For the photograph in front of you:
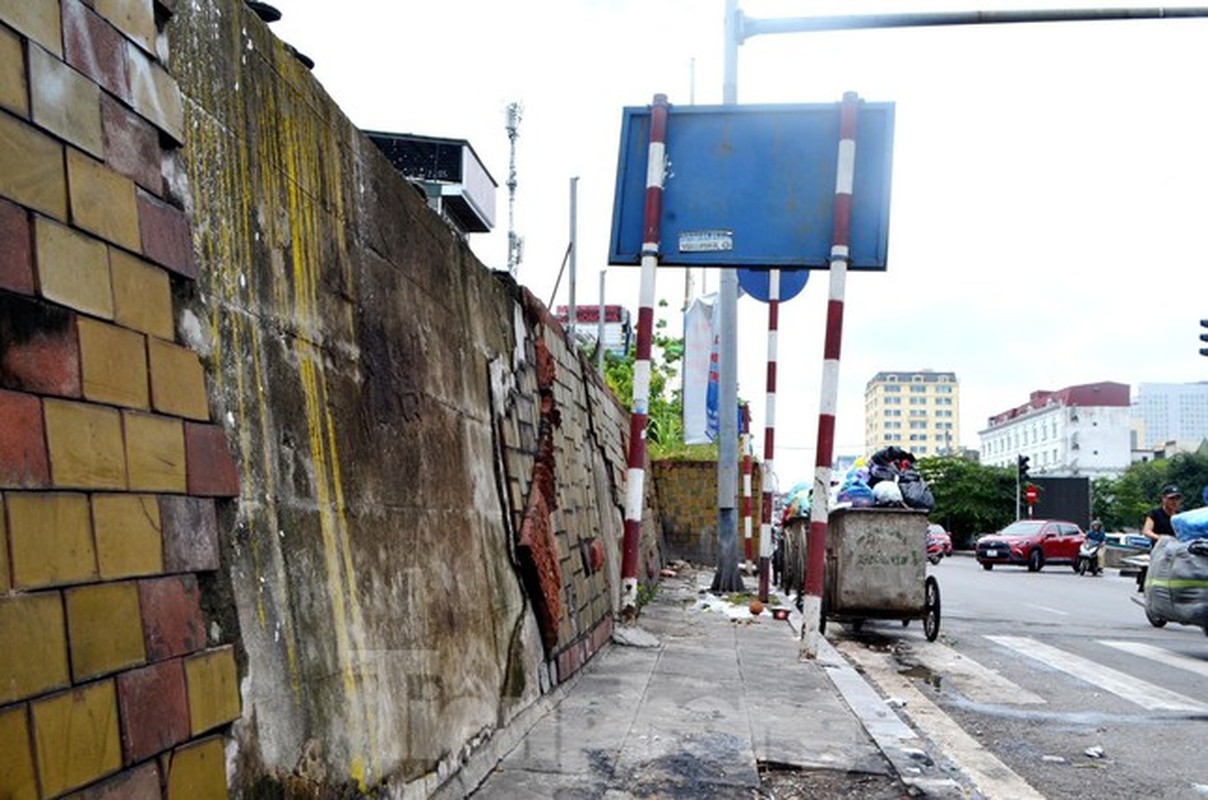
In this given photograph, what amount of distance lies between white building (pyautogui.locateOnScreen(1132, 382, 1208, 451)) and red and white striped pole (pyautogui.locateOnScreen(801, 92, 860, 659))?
153m

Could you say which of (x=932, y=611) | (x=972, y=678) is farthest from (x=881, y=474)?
(x=972, y=678)

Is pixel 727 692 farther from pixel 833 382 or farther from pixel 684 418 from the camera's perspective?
pixel 684 418

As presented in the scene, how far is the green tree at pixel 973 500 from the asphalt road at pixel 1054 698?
57863 millimetres

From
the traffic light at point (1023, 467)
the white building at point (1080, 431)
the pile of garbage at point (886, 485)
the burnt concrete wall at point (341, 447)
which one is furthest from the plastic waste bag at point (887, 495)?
the white building at point (1080, 431)

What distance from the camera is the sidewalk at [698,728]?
388 centimetres

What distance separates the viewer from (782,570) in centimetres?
1330

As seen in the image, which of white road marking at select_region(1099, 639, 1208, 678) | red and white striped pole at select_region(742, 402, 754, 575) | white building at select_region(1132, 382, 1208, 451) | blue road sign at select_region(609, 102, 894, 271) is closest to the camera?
blue road sign at select_region(609, 102, 894, 271)

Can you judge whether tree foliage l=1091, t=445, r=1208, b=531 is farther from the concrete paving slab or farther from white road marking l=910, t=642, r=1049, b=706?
the concrete paving slab

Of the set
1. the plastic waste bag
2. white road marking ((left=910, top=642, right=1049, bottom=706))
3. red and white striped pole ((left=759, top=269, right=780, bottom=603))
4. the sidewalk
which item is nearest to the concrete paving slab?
the sidewalk

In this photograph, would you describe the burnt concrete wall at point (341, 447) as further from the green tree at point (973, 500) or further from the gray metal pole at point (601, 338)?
the green tree at point (973, 500)

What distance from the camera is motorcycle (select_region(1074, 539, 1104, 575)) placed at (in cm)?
2792

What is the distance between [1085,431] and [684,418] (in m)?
111

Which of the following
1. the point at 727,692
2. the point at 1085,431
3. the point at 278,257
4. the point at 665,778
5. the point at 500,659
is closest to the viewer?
the point at 278,257

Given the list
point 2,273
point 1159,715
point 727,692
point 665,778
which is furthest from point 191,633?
point 1159,715
